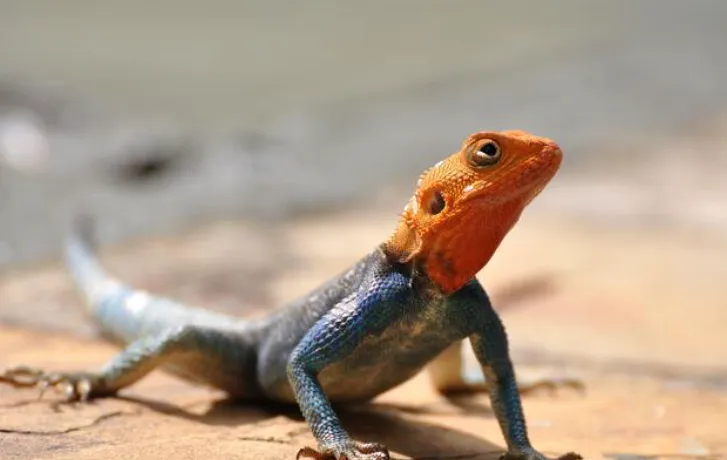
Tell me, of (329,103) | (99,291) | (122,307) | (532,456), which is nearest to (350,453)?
(532,456)

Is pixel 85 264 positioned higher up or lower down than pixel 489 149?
higher up

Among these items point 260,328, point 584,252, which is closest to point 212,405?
point 260,328

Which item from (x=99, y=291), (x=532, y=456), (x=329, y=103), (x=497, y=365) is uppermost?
(x=329, y=103)

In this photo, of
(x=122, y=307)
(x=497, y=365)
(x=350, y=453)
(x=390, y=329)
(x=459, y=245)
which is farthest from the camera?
(x=122, y=307)

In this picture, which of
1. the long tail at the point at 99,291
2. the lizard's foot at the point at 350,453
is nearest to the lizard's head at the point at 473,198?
the lizard's foot at the point at 350,453

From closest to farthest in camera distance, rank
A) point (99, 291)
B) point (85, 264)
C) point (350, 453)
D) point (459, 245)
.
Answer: point (350, 453)
point (459, 245)
point (99, 291)
point (85, 264)

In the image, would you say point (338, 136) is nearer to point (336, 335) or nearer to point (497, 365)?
point (497, 365)

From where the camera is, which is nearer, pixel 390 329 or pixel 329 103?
pixel 390 329

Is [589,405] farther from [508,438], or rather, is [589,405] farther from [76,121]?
[76,121]
